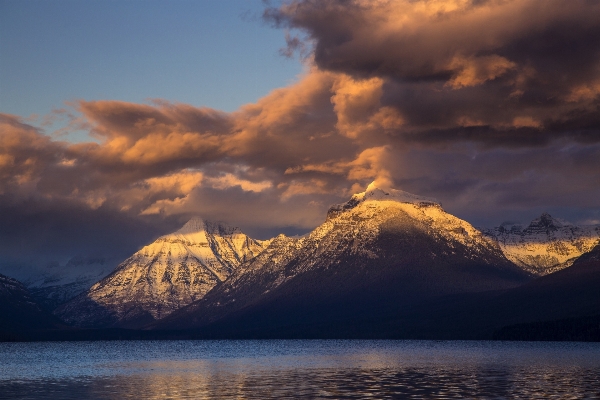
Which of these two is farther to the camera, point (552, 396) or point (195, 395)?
point (195, 395)

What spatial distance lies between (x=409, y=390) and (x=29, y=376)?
250ft

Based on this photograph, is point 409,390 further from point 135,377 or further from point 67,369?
point 67,369

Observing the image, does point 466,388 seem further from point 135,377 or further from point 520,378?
point 135,377

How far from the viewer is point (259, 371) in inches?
6265

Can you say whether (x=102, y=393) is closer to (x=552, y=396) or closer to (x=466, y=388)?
(x=466, y=388)

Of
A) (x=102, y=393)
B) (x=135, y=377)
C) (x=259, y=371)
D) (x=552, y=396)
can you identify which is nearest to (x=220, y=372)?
(x=259, y=371)

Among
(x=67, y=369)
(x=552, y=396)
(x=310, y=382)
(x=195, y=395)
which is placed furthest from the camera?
(x=67, y=369)

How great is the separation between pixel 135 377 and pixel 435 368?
56.2 metres

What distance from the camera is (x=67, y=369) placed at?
178m

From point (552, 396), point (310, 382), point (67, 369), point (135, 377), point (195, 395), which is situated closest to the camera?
point (552, 396)

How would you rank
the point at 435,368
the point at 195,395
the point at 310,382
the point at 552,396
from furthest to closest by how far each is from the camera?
the point at 435,368 < the point at 310,382 < the point at 195,395 < the point at 552,396

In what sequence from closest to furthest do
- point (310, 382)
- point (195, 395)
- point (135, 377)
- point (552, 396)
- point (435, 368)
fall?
1. point (552, 396)
2. point (195, 395)
3. point (310, 382)
4. point (135, 377)
5. point (435, 368)

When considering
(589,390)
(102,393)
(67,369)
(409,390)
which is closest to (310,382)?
(409,390)

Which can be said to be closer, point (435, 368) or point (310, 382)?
point (310, 382)
